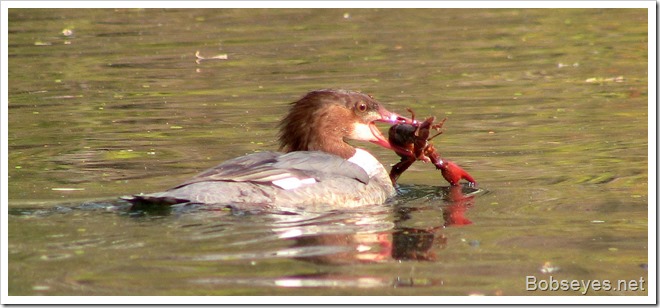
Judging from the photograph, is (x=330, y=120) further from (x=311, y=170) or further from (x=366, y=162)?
(x=311, y=170)

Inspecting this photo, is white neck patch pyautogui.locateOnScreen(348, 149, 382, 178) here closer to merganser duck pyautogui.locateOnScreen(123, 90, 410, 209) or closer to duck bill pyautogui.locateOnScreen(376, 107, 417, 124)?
merganser duck pyautogui.locateOnScreen(123, 90, 410, 209)

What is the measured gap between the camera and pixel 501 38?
17344 mm

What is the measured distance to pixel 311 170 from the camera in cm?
878

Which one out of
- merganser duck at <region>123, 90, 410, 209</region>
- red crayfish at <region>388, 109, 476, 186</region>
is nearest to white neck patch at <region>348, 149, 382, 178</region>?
merganser duck at <region>123, 90, 410, 209</region>

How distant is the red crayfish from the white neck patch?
26 centimetres

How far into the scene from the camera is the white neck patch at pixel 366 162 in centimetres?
955

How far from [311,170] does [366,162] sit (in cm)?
96

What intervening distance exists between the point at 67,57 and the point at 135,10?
458 centimetres

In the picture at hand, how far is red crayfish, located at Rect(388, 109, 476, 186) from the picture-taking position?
9461 millimetres

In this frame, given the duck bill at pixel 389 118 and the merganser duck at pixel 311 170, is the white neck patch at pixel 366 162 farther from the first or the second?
the duck bill at pixel 389 118

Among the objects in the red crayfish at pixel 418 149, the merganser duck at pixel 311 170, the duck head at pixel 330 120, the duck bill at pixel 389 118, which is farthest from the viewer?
the duck bill at pixel 389 118

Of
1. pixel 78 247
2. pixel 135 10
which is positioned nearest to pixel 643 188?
pixel 78 247

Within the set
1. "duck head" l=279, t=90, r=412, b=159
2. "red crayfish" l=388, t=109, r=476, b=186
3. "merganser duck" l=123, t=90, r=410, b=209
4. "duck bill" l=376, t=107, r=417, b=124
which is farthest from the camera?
"duck bill" l=376, t=107, r=417, b=124

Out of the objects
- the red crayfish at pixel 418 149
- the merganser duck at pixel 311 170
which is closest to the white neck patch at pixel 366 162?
the merganser duck at pixel 311 170
